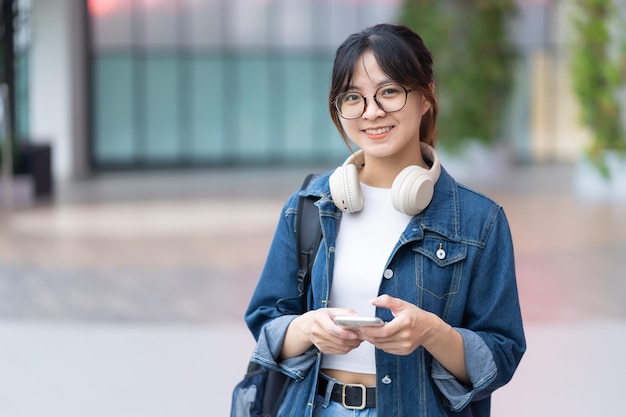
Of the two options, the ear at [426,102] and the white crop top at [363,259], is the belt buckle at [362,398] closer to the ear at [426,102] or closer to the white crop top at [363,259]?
the white crop top at [363,259]

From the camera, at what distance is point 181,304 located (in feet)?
29.7

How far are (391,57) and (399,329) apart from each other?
2.08 feet

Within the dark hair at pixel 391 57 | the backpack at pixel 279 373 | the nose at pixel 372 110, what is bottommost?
the backpack at pixel 279 373

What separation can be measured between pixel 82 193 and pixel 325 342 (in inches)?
751

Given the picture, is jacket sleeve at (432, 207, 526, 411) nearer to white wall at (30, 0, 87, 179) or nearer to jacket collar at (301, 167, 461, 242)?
jacket collar at (301, 167, 461, 242)

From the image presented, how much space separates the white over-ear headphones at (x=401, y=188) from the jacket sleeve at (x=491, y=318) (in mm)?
175

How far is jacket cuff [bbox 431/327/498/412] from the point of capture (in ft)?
7.80

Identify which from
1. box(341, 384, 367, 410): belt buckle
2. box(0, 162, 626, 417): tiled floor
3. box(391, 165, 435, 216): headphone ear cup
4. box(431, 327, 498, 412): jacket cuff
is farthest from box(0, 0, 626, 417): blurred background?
box(341, 384, 367, 410): belt buckle

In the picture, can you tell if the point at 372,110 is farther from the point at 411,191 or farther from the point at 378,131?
the point at 411,191

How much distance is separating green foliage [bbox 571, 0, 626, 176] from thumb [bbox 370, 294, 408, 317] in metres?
17.1

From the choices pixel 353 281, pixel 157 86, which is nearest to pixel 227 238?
pixel 353 281

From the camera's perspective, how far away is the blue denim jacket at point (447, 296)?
7.86 feet

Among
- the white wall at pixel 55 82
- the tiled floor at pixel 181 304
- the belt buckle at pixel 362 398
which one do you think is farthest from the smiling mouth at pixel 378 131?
the white wall at pixel 55 82

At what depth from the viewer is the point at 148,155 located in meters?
28.2
